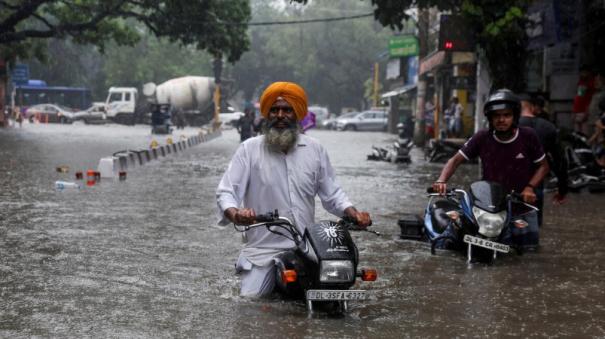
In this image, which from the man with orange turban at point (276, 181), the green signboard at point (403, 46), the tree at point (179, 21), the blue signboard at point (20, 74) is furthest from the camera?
the blue signboard at point (20, 74)

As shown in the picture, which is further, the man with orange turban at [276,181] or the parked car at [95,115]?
the parked car at [95,115]

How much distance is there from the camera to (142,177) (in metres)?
18.4

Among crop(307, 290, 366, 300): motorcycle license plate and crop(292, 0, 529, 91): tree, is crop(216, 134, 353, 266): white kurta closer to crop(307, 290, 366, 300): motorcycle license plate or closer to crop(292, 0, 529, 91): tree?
crop(307, 290, 366, 300): motorcycle license plate

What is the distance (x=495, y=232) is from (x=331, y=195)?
2390mm

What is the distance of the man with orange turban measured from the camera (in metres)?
6.40

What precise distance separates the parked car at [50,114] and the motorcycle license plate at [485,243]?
5817cm

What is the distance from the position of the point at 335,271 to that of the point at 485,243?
111 inches

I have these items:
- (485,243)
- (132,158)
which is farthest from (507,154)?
(132,158)

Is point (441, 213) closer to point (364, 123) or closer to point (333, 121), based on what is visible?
point (364, 123)

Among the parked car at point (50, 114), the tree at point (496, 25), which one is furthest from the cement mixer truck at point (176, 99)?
the tree at point (496, 25)

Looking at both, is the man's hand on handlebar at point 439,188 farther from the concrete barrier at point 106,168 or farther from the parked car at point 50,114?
the parked car at point 50,114

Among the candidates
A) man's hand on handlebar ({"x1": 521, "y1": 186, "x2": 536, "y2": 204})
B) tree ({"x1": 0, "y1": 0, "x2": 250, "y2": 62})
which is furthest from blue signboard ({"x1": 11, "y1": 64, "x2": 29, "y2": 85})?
man's hand on handlebar ({"x1": 521, "y1": 186, "x2": 536, "y2": 204})

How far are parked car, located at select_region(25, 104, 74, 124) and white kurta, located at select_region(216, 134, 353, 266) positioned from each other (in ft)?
196

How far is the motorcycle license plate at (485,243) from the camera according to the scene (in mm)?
8391
